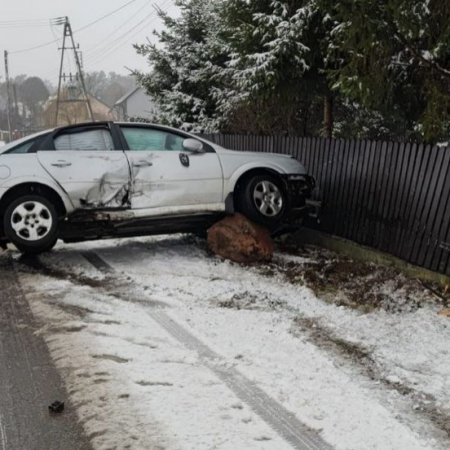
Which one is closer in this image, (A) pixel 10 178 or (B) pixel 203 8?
(A) pixel 10 178

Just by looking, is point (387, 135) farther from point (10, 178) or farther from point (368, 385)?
point (368, 385)

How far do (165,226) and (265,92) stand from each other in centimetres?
445

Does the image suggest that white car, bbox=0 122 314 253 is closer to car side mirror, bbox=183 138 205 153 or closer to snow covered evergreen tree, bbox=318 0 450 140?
car side mirror, bbox=183 138 205 153

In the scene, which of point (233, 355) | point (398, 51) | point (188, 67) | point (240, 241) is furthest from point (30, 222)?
point (188, 67)

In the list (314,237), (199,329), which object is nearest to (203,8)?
(314,237)

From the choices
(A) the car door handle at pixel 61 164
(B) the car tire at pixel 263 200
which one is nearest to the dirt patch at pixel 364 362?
(B) the car tire at pixel 263 200

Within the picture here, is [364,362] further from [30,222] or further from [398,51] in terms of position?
[398,51]

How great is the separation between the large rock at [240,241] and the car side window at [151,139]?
1.14 meters

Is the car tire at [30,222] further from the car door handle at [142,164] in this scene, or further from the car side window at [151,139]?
the car side window at [151,139]

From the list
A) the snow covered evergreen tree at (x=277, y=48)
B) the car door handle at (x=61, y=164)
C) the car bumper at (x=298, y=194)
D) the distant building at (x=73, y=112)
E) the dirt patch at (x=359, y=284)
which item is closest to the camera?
the dirt patch at (x=359, y=284)

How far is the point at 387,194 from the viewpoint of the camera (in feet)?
22.5

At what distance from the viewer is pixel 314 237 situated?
325 inches

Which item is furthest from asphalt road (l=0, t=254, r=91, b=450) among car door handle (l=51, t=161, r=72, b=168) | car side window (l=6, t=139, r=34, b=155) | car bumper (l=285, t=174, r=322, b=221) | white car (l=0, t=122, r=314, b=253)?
car bumper (l=285, t=174, r=322, b=221)

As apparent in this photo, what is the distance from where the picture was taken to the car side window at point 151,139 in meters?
6.80
